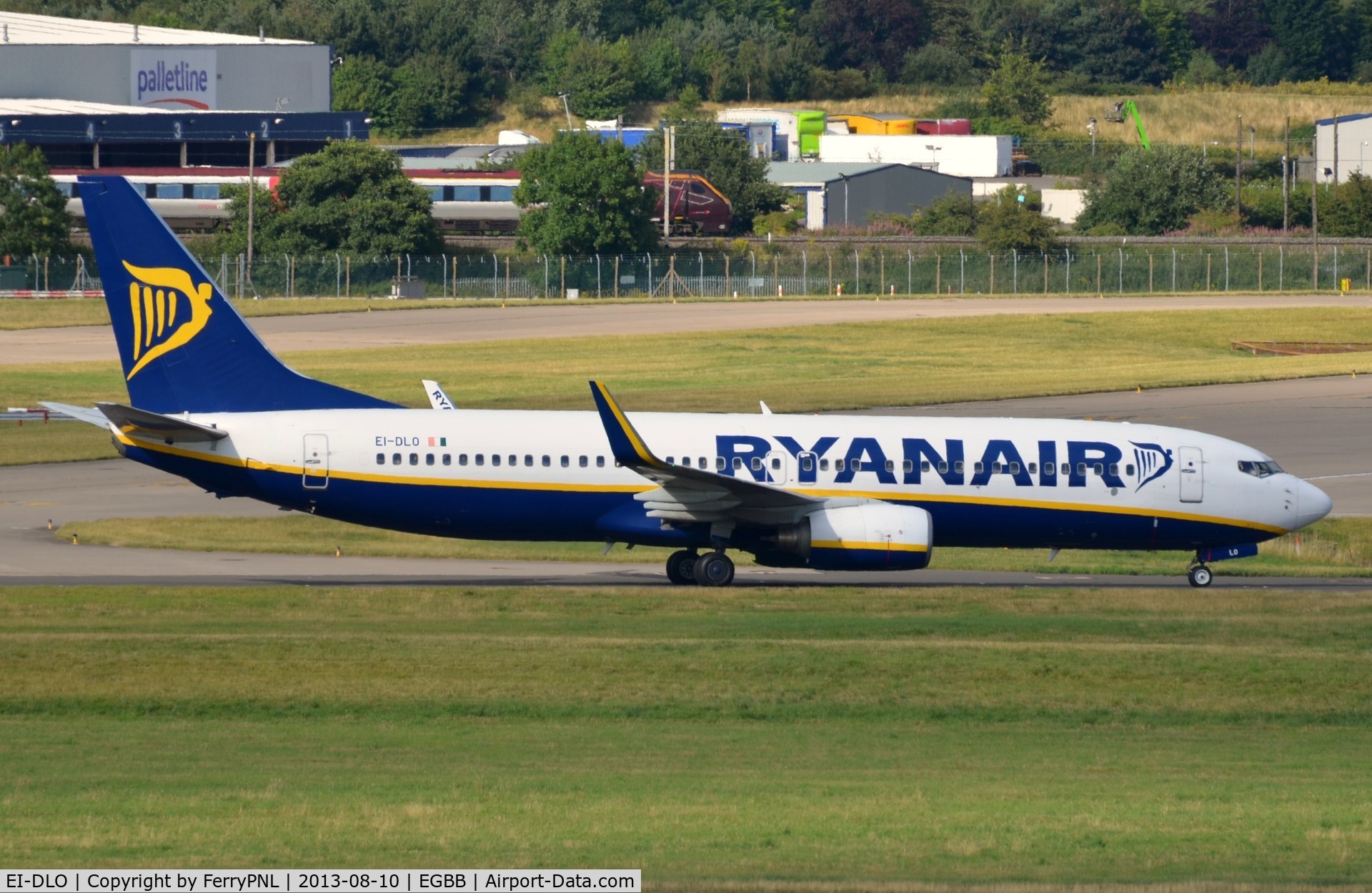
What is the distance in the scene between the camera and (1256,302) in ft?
353

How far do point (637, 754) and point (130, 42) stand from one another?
504ft

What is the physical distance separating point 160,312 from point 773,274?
292 feet

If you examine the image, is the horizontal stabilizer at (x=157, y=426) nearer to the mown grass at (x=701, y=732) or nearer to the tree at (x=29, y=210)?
the mown grass at (x=701, y=732)

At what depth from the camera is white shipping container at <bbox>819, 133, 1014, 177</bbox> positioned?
6718 inches

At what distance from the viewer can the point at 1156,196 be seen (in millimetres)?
141125

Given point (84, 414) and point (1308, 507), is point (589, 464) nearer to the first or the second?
point (84, 414)

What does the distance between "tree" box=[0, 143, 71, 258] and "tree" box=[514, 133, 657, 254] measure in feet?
94.1

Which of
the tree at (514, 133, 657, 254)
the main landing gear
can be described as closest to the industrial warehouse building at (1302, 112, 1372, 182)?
the tree at (514, 133, 657, 254)

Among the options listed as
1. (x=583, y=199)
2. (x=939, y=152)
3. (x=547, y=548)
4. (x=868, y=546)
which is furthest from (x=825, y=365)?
(x=939, y=152)

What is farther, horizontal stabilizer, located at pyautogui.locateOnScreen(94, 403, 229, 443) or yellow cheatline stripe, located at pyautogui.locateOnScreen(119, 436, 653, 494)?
yellow cheatline stripe, located at pyautogui.locateOnScreen(119, 436, 653, 494)

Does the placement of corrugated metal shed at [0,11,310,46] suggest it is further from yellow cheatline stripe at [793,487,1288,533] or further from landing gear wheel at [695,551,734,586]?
yellow cheatline stripe at [793,487,1288,533]

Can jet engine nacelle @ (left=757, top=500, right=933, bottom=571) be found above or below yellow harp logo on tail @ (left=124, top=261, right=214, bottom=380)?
below

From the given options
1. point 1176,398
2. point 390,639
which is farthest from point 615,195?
point 390,639

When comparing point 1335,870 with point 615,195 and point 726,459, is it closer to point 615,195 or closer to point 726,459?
point 726,459
